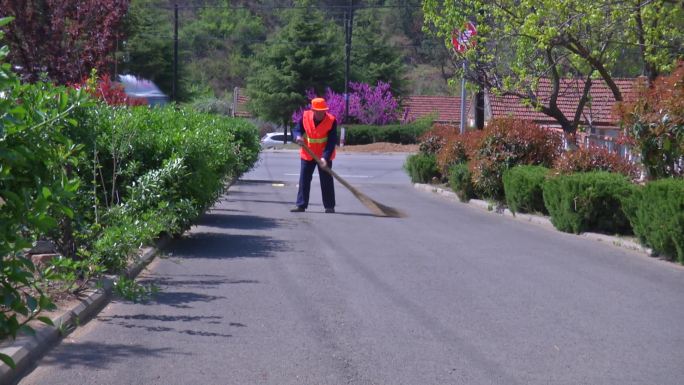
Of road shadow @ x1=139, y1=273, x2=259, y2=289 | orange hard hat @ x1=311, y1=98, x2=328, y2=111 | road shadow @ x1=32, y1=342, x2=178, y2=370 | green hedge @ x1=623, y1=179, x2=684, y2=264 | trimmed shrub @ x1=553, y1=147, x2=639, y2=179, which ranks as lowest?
road shadow @ x1=139, y1=273, x2=259, y2=289

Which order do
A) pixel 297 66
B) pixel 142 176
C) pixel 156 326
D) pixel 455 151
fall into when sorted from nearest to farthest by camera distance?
pixel 156 326
pixel 142 176
pixel 455 151
pixel 297 66

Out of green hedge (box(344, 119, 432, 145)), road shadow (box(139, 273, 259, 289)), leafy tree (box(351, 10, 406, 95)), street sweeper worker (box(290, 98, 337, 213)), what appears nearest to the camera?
road shadow (box(139, 273, 259, 289))

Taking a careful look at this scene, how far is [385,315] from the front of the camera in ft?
26.4

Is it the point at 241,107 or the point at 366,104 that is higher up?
the point at 366,104

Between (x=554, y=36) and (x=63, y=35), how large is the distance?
890cm

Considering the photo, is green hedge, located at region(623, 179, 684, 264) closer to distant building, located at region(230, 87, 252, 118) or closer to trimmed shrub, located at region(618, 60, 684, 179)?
trimmed shrub, located at region(618, 60, 684, 179)

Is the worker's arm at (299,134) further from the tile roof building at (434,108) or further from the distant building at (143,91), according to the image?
the tile roof building at (434,108)

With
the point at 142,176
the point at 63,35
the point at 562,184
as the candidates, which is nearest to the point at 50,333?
the point at 142,176

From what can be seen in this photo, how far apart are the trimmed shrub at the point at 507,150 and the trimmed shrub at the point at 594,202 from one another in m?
3.58

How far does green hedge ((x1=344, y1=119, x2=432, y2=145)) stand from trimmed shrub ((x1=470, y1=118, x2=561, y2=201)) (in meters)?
34.6

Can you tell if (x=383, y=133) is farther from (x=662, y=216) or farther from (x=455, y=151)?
(x=662, y=216)

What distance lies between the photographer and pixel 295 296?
8.76 m

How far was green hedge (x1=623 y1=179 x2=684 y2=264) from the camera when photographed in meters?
10.9

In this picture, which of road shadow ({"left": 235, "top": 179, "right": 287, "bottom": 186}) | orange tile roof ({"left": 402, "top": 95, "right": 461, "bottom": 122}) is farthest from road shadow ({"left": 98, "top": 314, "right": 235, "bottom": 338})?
orange tile roof ({"left": 402, "top": 95, "right": 461, "bottom": 122})
